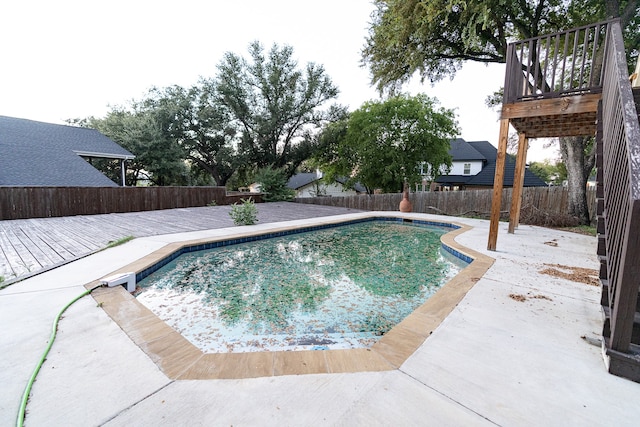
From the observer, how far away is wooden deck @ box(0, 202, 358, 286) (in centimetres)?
362

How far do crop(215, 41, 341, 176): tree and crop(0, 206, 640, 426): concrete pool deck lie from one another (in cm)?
1491

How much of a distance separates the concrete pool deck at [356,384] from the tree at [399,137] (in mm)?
13395

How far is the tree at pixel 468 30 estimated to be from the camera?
6977mm

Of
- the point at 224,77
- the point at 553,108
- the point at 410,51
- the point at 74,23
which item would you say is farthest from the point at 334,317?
the point at 224,77

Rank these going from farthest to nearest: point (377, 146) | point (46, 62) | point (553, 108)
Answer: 1. point (377, 146)
2. point (46, 62)
3. point (553, 108)

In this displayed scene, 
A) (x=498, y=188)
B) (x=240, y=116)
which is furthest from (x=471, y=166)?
(x=498, y=188)

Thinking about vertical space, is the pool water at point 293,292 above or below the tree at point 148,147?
below

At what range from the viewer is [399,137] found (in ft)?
49.2

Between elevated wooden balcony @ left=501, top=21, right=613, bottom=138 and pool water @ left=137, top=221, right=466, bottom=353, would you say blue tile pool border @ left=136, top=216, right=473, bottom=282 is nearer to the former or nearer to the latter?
pool water @ left=137, top=221, right=466, bottom=353

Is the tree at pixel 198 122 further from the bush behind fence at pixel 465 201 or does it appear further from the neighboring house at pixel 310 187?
the neighboring house at pixel 310 187

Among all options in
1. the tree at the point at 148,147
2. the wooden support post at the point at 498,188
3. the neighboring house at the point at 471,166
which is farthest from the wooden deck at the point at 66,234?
the neighboring house at the point at 471,166

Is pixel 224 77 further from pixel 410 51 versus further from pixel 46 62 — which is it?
pixel 410 51

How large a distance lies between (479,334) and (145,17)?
36.5 ft

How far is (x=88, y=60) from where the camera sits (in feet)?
43.4
